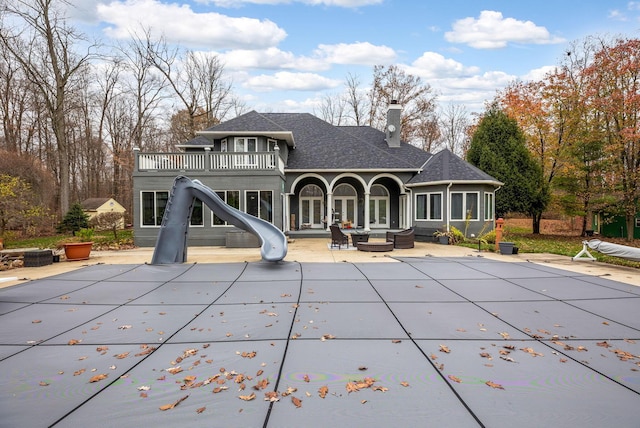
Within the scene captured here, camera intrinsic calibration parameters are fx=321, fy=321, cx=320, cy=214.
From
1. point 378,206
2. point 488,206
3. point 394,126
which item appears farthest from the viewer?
point 394,126

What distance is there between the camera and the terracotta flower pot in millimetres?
11539

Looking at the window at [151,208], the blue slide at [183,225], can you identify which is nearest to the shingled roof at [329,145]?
the window at [151,208]

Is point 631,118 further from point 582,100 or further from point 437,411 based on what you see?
point 437,411

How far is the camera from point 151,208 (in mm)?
16875

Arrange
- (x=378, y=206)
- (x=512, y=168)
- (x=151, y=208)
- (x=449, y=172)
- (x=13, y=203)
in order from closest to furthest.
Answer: (x=13, y=203) → (x=151, y=208) → (x=449, y=172) → (x=512, y=168) → (x=378, y=206)

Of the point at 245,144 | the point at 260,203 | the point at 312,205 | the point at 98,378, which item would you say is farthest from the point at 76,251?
the point at 312,205

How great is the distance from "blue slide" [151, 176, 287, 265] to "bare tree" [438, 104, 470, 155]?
108ft

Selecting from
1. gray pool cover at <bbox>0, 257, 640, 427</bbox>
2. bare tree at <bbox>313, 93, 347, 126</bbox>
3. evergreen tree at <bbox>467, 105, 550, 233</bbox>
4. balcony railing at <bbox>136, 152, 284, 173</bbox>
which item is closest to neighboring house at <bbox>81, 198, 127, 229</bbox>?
balcony railing at <bbox>136, 152, 284, 173</bbox>

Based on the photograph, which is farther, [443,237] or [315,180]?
[315,180]

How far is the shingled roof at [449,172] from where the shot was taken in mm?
Result: 17781

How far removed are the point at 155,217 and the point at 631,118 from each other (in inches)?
1085

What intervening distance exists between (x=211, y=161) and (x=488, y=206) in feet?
51.8

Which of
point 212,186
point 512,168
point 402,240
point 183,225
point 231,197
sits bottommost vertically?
point 402,240

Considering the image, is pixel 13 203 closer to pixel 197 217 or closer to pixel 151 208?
pixel 151 208
